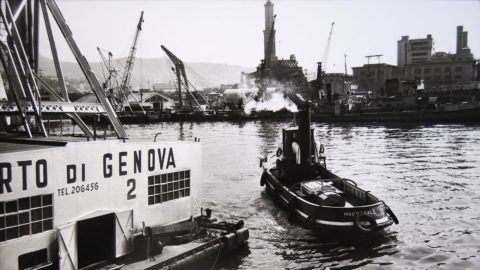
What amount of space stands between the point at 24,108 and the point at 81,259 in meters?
6.06

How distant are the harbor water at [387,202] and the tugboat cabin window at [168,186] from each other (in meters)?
3.59

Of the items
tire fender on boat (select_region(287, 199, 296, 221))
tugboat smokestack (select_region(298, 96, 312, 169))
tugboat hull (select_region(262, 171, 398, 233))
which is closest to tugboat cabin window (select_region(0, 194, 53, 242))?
tugboat hull (select_region(262, 171, 398, 233))

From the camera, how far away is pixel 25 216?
1159cm

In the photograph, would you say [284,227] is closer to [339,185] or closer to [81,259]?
[339,185]

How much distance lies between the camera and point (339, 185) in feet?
80.6

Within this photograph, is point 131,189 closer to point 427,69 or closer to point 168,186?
point 168,186

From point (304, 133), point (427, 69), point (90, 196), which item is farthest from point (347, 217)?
point (427, 69)

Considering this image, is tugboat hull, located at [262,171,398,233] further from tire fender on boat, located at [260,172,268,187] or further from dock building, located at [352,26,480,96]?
dock building, located at [352,26,480,96]

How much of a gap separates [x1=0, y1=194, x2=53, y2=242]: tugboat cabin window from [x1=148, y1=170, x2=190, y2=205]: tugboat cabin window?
13.8 ft

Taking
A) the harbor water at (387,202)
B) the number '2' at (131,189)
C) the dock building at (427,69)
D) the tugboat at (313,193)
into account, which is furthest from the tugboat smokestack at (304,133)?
the dock building at (427,69)

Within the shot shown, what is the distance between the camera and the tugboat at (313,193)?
19.8 metres

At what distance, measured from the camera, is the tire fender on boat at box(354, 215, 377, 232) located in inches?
764

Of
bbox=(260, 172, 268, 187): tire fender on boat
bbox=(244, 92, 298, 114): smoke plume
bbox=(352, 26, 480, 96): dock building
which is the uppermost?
bbox=(352, 26, 480, 96): dock building

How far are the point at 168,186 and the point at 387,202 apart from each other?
17.8m
